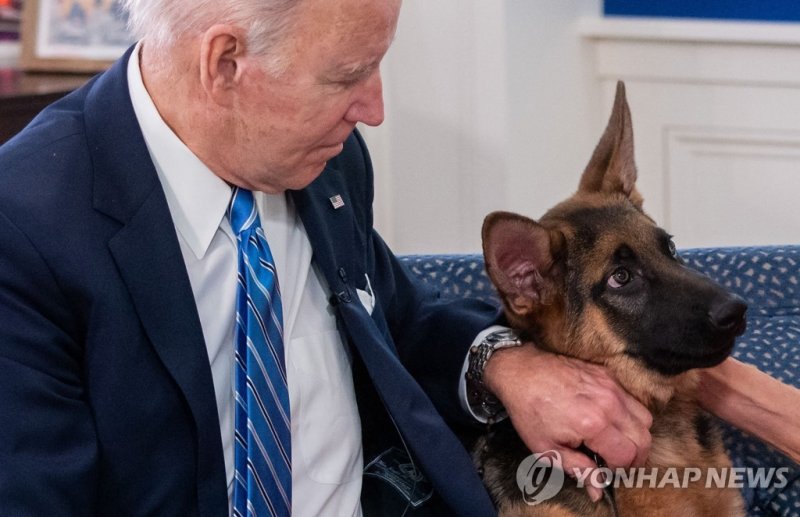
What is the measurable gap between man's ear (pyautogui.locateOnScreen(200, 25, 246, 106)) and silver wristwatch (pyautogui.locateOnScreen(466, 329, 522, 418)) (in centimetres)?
59

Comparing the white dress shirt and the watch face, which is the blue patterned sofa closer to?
the watch face

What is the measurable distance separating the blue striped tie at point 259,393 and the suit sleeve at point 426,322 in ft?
1.16

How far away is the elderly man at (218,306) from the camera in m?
1.35

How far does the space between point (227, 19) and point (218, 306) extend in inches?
15.3

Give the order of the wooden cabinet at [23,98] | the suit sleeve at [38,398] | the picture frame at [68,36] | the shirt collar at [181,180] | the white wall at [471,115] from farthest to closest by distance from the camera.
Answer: the white wall at [471,115] → the picture frame at [68,36] → the wooden cabinet at [23,98] → the shirt collar at [181,180] → the suit sleeve at [38,398]

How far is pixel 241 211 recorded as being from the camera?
5.11 feet

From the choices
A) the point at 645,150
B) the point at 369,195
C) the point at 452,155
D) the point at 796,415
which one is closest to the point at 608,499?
the point at 796,415

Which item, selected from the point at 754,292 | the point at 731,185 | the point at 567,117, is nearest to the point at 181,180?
the point at 754,292

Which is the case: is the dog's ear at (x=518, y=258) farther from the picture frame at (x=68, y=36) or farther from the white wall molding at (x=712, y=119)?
the white wall molding at (x=712, y=119)

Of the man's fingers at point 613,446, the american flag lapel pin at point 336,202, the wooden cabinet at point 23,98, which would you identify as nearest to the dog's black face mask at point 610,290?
the man's fingers at point 613,446

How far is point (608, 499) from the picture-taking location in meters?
1.69

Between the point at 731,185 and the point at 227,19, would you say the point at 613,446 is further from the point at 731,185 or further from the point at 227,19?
Answer: the point at 731,185

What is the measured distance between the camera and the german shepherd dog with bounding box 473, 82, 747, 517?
65.1 inches

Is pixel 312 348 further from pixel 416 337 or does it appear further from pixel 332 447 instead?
pixel 416 337
